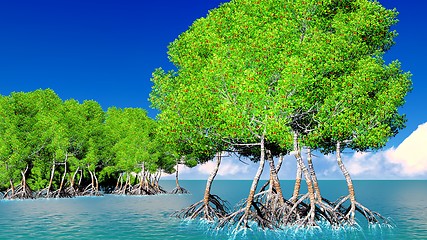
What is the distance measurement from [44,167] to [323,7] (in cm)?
5940

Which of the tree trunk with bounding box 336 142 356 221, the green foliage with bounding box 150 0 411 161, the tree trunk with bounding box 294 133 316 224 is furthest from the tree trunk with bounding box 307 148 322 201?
the tree trunk with bounding box 294 133 316 224

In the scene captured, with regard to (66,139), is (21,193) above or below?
below

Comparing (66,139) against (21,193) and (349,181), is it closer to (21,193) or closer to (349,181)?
(21,193)

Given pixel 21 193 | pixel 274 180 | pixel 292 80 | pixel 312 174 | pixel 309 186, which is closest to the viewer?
pixel 292 80

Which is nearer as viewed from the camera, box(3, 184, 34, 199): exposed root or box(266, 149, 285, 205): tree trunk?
box(266, 149, 285, 205): tree trunk

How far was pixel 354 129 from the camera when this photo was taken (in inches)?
1395

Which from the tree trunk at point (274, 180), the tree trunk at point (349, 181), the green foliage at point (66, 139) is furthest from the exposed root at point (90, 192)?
the tree trunk at point (349, 181)

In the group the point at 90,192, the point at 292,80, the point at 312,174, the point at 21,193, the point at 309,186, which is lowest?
the point at 309,186

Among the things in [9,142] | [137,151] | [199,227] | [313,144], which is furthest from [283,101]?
[137,151]

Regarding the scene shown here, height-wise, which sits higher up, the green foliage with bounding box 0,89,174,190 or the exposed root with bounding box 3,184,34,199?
the green foliage with bounding box 0,89,174,190

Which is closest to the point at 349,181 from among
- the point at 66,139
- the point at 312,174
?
the point at 312,174

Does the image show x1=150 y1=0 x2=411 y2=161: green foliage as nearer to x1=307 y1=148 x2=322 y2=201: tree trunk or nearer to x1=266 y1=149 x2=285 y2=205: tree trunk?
x1=307 y1=148 x2=322 y2=201: tree trunk

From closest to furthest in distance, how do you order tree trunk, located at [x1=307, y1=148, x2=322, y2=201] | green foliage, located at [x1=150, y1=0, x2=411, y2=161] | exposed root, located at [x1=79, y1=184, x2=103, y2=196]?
1. green foliage, located at [x1=150, y1=0, x2=411, y2=161]
2. tree trunk, located at [x1=307, y1=148, x2=322, y2=201]
3. exposed root, located at [x1=79, y1=184, x2=103, y2=196]

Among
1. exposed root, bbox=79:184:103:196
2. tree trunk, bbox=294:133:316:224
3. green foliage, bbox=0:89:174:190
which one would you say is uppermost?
green foliage, bbox=0:89:174:190
